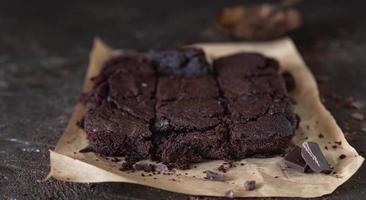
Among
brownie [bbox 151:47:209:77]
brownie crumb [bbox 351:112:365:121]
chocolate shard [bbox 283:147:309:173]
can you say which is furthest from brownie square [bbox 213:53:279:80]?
chocolate shard [bbox 283:147:309:173]

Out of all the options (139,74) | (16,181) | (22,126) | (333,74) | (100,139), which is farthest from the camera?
(333,74)

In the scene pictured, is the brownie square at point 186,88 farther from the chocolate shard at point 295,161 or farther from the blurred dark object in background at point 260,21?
the blurred dark object in background at point 260,21

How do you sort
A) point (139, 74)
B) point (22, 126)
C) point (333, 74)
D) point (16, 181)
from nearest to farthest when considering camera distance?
point (16, 181) < point (22, 126) < point (139, 74) < point (333, 74)

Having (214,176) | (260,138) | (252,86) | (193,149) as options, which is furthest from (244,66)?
(214,176)

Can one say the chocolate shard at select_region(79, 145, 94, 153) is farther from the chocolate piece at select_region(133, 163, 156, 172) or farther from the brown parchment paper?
the chocolate piece at select_region(133, 163, 156, 172)

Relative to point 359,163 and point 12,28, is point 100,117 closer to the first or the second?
point 359,163

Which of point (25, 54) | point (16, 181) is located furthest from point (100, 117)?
point (25, 54)

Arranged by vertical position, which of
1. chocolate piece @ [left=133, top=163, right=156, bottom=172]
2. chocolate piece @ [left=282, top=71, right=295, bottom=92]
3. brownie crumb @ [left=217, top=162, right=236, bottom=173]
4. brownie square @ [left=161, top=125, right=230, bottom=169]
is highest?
chocolate piece @ [left=282, top=71, right=295, bottom=92]
